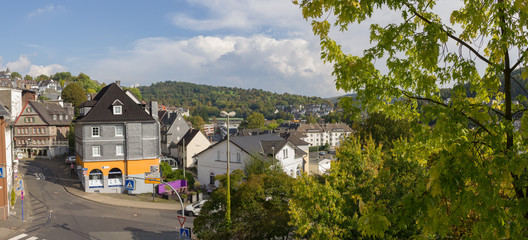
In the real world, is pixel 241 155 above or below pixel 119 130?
below

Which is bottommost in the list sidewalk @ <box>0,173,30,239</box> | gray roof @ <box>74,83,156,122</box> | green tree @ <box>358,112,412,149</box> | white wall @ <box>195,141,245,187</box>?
sidewalk @ <box>0,173,30,239</box>

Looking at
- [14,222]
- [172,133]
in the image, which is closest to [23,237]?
[14,222]

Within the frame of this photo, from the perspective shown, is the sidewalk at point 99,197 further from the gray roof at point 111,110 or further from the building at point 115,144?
the gray roof at point 111,110

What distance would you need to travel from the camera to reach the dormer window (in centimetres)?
4172

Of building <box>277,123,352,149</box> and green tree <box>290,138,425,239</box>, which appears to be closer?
green tree <box>290,138,425,239</box>

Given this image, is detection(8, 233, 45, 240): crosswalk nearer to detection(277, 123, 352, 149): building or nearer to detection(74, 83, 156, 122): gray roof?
detection(74, 83, 156, 122): gray roof

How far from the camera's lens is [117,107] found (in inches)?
1651

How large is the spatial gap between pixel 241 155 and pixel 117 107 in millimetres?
15622

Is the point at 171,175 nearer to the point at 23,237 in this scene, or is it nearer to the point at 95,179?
the point at 95,179

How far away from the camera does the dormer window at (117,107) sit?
41.7 metres

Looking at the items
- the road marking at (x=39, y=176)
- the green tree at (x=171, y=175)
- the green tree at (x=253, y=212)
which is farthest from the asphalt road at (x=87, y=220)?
the green tree at (x=253, y=212)

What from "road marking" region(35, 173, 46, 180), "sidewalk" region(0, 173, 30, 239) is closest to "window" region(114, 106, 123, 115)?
"sidewalk" region(0, 173, 30, 239)

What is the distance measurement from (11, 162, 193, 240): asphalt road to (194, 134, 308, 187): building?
11.7 meters

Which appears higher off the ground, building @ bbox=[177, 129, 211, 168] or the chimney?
the chimney
